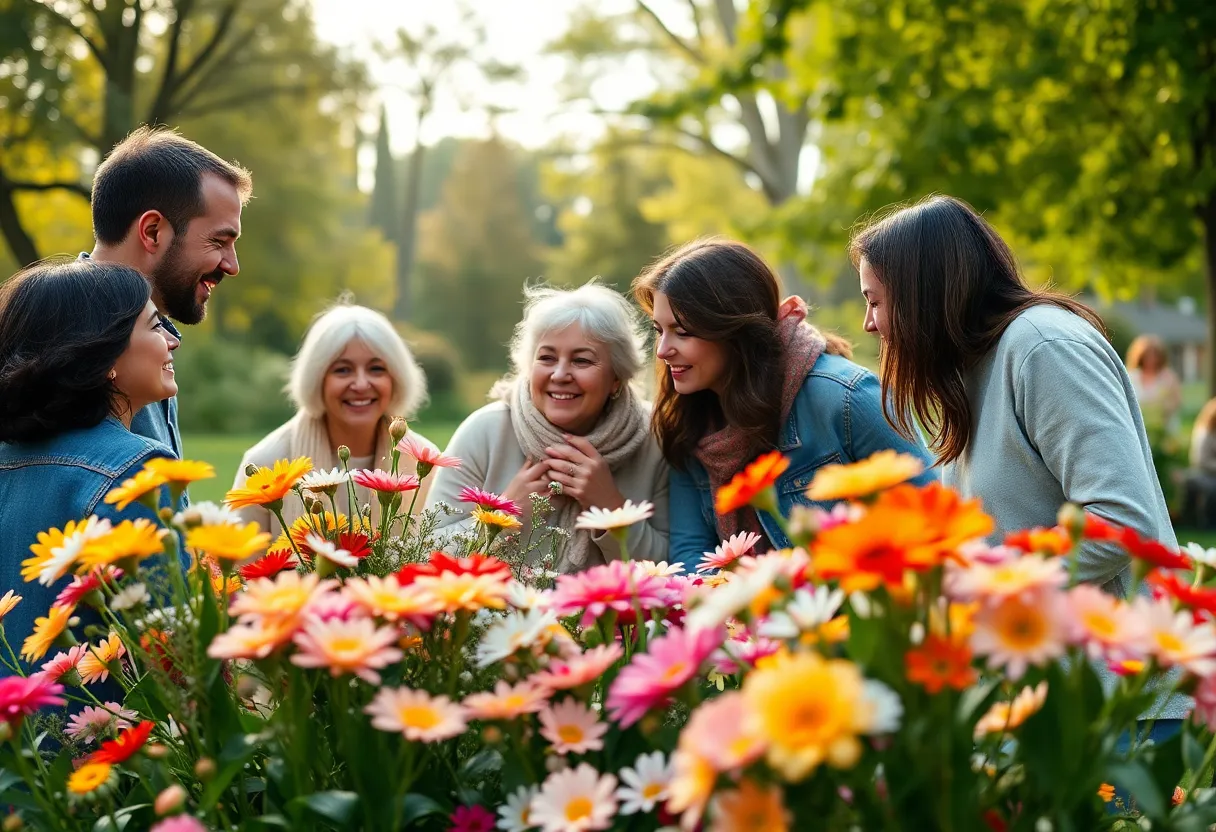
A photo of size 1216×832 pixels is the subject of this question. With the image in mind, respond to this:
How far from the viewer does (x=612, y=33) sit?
21.1 metres

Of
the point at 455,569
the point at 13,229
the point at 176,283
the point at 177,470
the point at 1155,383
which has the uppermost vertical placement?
the point at 13,229

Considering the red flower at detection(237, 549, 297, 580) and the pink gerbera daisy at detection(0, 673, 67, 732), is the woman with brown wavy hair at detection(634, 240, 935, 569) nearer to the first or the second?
the red flower at detection(237, 549, 297, 580)

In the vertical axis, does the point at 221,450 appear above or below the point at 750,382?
below

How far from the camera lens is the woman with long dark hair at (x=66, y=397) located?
6.66ft

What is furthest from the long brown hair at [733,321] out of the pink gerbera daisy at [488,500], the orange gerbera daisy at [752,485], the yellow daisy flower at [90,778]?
the yellow daisy flower at [90,778]

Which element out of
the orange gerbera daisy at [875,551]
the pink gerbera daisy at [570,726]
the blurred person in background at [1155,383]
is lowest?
the blurred person in background at [1155,383]

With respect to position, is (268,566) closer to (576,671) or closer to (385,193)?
(576,671)

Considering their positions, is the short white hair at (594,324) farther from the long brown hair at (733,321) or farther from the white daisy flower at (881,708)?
the white daisy flower at (881,708)

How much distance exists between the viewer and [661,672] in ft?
3.78

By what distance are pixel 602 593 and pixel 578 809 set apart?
10.3 inches

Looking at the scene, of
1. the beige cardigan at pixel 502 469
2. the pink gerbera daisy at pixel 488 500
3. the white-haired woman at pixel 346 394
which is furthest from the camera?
the white-haired woman at pixel 346 394

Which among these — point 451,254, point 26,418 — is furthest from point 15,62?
point 451,254

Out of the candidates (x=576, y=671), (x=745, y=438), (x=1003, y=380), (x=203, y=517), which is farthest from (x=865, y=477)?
(x=745, y=438)

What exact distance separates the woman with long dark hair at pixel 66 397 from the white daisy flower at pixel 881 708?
143cm
